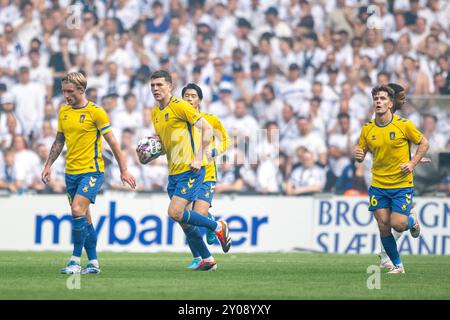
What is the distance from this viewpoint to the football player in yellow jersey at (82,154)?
1323 centimetres

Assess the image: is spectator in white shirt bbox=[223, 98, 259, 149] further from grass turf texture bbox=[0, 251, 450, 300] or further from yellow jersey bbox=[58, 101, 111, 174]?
yellow jersey bbox=[58, 101, 111, 174]

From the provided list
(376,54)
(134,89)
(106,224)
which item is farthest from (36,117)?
(376,54)

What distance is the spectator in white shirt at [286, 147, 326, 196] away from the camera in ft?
67.6

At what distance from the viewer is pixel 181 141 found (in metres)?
13.8

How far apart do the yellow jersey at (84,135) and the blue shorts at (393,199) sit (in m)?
3.51

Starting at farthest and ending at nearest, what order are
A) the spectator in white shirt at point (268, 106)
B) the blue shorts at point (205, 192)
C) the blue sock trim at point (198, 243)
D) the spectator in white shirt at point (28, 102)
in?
the spectator in white shirt at point (28, 102), the spectator in white shirt at point (268, 106), the blue shorts at point (205, 192), the blue sock trim at point (198, 243)

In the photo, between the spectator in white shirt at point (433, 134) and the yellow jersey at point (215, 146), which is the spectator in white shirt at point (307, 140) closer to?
the spectator in white shirt at point (433, 134)

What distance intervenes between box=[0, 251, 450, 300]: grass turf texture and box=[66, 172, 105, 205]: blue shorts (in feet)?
3.31

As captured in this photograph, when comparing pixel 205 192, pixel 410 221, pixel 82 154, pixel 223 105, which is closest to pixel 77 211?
pixel 82 154

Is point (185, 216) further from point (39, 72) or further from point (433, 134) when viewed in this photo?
point (39, 72)

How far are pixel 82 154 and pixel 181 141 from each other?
4.15 feet

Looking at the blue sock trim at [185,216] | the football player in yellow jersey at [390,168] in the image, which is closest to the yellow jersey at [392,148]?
the football player in yellow jersey at [390,168]
